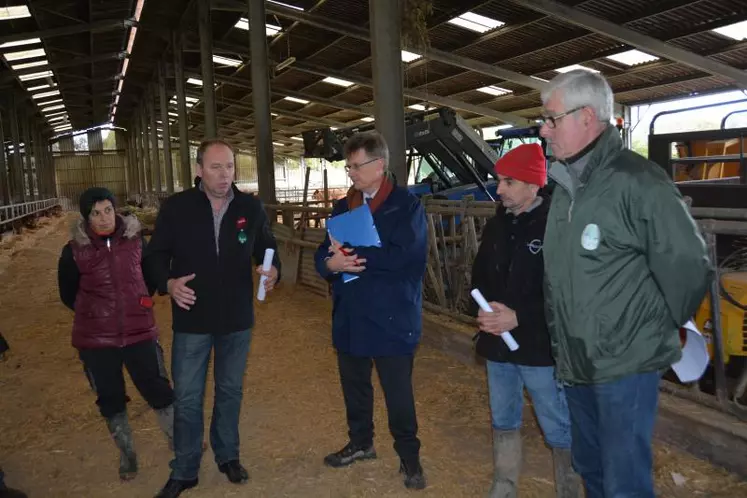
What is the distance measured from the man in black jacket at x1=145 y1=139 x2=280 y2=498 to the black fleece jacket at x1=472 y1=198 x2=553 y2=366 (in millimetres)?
1222

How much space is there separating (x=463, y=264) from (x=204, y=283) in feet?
10.7

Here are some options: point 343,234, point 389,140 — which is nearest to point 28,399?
point 343,234

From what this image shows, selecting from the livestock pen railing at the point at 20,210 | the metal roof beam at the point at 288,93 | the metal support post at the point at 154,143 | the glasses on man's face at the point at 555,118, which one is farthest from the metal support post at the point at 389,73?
the metal support post at the point at 154,143

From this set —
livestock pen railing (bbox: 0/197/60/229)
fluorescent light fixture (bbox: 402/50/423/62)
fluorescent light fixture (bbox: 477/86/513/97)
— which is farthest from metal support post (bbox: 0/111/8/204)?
fluorescent light fixture (bbox: 477/86/513/97)

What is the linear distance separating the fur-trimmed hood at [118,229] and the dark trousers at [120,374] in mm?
595

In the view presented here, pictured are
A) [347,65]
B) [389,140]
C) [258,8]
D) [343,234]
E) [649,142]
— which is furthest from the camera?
[347,65]

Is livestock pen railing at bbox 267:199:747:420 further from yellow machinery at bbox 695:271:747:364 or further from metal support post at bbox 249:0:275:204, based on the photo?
metal support post at bbox 249:0:275:204

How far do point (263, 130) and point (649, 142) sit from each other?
27.8 feet

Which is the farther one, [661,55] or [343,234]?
[661,55]

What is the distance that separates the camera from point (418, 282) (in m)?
3.12

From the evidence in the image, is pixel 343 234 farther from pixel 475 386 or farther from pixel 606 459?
pixel 475 386

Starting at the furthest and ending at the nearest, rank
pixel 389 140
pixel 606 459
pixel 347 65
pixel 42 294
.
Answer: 1. pixel 347 65
2. pixel 42 294
3. pixel 389 140
4. pixel 606 459

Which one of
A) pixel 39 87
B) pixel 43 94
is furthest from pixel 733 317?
pixel 43 94

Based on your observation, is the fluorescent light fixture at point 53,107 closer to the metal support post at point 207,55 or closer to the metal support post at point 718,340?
the metal support post at point 207,55
